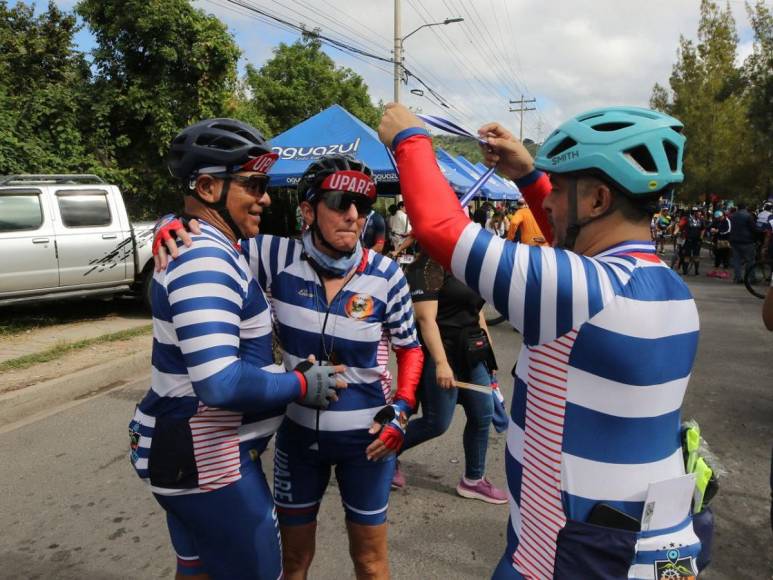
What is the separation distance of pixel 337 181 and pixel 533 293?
49.8 inches

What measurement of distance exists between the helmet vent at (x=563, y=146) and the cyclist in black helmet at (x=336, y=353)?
3.31 feet

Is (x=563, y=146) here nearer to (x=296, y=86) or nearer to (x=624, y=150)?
(x=624, y=150)

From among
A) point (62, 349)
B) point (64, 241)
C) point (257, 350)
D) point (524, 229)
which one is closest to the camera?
point (257, 350)

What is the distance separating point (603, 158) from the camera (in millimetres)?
1319

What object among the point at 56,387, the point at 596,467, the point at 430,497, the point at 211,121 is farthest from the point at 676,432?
the point at 56,387

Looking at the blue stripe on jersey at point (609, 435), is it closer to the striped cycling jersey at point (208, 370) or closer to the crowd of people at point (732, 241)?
the striped cycling jersey at point (208, 370)

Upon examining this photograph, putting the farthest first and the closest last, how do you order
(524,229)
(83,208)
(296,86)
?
(296,86), (83,208), (524,229)

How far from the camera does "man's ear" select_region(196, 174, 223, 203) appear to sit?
1.92 meters

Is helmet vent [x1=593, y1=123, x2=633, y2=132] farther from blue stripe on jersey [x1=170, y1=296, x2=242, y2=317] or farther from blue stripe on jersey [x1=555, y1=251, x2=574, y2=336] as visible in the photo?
blue stripe on jersey [x1=170, y1=296, x2=242, y2=317]

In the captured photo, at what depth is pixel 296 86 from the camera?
24844mm

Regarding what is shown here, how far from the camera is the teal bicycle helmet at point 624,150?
1.31 meters

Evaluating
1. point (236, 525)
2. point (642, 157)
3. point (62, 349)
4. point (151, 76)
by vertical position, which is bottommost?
point (62, 349)

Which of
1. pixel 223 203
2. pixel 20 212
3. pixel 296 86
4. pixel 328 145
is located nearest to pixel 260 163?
pixel 223 203

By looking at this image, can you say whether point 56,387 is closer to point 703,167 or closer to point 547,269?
point 547,269
